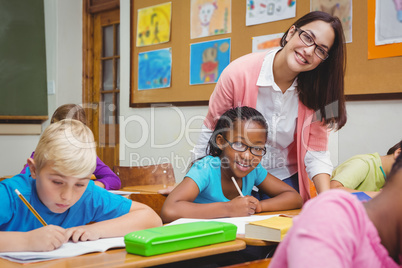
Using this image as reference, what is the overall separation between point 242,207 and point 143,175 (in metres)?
1.46

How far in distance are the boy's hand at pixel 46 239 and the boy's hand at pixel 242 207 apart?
25.5 inches

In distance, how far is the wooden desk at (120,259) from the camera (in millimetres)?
916

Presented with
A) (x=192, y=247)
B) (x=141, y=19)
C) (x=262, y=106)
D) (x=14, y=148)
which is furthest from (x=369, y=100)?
(x=14, y=148)

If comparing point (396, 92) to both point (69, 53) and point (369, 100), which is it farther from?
point (69, 53)

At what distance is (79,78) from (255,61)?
12.1 feet

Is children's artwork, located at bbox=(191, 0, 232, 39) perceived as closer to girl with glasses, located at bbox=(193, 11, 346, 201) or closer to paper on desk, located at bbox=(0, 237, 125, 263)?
girl with glasses, located at bbox=(193, 11, 346, 201)

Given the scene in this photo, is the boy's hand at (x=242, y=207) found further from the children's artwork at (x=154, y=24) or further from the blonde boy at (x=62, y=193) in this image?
the children's artwork at (x=154, y=24)

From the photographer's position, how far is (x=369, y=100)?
2826 millimetres

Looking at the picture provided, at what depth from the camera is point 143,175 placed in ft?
9.59

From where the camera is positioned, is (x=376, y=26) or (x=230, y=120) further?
(x=376, y=26)

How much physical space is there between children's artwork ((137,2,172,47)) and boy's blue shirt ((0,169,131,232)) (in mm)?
2911

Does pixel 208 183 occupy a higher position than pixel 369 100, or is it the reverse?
pixel 369 100

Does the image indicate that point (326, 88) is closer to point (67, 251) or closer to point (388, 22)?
point (388, 22)

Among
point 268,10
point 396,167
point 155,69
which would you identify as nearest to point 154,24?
point 155,69
